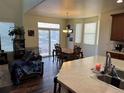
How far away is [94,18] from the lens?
679cm

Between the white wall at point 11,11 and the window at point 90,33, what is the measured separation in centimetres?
409

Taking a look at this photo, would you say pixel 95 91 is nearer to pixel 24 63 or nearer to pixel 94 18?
pixel 24 63

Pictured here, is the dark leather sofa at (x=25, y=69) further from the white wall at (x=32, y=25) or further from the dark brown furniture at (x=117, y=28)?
the dark brown furniture at (x=117, y=28)

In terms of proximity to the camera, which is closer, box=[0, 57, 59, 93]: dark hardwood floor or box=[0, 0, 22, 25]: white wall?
box=[0, 57, 59, 93]: dark hardwood floor

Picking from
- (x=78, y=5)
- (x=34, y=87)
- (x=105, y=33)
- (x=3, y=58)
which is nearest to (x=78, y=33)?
(x=105, y=33)

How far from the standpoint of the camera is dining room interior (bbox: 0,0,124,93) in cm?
187

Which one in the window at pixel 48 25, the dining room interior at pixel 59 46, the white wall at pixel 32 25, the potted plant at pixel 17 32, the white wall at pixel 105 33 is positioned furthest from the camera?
the window at pixel 48 25

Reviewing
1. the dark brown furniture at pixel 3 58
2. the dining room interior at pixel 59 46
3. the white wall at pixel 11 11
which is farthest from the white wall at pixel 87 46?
the dark brown furniture at pixel 3 58

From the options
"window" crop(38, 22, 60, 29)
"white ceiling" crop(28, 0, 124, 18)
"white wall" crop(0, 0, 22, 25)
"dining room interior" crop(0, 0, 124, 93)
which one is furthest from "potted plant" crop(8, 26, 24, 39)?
"white ceiling" crop(28, 0, 124, 18)

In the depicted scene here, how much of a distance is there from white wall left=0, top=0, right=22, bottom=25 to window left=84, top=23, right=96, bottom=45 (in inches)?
161

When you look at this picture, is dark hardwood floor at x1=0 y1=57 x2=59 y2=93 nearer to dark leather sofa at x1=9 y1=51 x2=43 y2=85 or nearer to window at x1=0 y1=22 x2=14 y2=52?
dark leather sofa at x1=9 y1=51 x2=43 y2=85

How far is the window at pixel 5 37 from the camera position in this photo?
633 cm

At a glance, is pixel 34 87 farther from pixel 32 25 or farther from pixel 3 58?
pixel 32 25

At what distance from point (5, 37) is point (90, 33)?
5.02 meters
